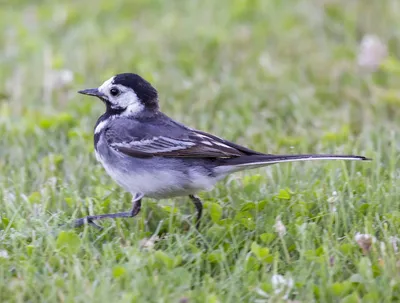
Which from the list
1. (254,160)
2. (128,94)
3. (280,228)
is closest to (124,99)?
(128,94)

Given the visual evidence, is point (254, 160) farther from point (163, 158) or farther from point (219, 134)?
point (219, 134)

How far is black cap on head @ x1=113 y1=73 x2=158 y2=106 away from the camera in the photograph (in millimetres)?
5699

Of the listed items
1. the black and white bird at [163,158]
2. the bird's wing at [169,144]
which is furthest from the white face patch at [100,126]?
the bird's wing at [169,144]

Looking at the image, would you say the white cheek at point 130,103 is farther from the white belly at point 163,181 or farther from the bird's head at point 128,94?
the white belly at point 163,181

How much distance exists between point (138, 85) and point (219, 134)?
161 cm

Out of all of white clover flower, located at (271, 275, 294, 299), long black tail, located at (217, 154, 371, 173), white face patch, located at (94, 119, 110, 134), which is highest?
white face patch, located at (94, 119, 110, 134)

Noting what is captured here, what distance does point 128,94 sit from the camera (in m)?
5.74

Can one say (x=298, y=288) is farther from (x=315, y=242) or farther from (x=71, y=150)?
(x=71, y=150)

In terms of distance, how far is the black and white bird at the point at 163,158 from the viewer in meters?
5.31

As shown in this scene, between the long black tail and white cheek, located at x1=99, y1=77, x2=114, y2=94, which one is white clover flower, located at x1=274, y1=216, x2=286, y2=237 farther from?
white cheek, located at x1=99, y1=77, x2=114, y2=94

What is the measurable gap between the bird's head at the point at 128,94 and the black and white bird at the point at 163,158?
1 cm

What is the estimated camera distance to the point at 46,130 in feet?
23.5

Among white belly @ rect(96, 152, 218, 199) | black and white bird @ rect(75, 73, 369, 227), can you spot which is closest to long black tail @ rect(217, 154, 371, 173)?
black and white bird @ rect(75, 73, 369, 227)

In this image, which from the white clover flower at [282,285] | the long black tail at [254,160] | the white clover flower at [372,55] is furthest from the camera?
the white clover flower at [372,55]
